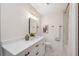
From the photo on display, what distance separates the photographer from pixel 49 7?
4.55 feet

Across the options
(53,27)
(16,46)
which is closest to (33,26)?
(53,27)

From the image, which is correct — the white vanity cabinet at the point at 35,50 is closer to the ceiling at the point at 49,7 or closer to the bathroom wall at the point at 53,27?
the bathroom wall at the point at 53,27

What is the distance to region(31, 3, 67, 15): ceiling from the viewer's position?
1318 mm

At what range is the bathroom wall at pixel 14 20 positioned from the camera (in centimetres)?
111

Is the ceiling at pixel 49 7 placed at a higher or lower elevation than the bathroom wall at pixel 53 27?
higher

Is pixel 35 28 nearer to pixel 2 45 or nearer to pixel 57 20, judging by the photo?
pixel 57 20

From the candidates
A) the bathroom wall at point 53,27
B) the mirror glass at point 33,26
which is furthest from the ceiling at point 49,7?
the mirror glass at point 33,26

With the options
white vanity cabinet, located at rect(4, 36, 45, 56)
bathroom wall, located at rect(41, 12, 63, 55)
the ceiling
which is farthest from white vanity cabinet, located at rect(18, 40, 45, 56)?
the ceiling

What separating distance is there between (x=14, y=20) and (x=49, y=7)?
55 centimetres

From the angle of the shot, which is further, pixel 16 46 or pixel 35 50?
pixel 35 50

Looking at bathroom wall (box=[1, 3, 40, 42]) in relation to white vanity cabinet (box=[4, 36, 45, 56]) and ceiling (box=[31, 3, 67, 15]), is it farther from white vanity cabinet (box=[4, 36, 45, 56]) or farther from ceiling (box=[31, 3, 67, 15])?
white vanity cabinet (box=[4, 36, 45, 56])

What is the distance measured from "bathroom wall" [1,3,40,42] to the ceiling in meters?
0.07

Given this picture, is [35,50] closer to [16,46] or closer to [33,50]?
[33,50]

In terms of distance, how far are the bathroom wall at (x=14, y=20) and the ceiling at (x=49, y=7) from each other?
69mm
